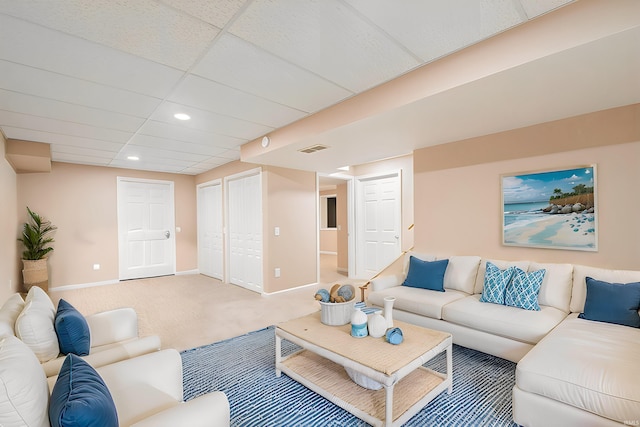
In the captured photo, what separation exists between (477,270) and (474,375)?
122 centimetres

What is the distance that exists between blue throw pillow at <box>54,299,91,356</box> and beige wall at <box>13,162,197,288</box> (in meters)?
4.81

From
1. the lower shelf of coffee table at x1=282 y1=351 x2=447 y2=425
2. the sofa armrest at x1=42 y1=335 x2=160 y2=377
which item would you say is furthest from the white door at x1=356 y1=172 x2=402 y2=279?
the sofa armrest at x1=42 y1=335 x2=160 y2=377

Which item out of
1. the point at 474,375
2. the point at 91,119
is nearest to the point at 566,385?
the point at 474,375

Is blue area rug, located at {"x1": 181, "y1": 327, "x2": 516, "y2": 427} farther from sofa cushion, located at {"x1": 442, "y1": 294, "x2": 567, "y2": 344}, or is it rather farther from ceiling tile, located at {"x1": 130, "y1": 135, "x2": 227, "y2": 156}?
ceiling tile, located at {"x1": 130, "y1": 135, "x2": 227, "y2": 156}

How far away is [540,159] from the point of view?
2992 mm

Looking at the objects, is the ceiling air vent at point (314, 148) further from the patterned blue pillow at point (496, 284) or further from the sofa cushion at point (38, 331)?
the sofa cushion at point (38, 331)

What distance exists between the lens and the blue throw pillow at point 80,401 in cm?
87

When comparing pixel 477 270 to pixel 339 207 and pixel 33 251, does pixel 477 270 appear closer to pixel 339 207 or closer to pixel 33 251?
pixel 339 207

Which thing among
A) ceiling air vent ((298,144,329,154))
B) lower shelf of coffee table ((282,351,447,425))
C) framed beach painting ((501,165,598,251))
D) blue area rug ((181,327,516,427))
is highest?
ceiling air vent ((298,144,329,154))

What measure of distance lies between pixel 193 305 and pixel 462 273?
3676 millimetres

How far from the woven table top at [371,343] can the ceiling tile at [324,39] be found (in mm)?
1952

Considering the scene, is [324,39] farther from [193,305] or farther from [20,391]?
[193,305]

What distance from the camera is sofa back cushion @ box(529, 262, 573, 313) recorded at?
260cm

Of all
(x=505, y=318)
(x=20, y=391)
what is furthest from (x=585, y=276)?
(x=20, y=391)
